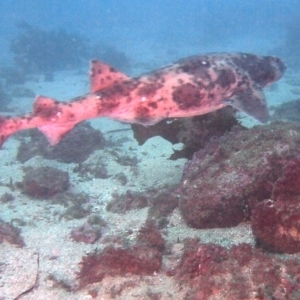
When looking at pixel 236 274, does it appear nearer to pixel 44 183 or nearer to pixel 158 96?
pixel 158 96

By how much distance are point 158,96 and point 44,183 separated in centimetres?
475

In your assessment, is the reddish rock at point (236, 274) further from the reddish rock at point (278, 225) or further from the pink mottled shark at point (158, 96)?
the pink mottled shark at point (158, 96)

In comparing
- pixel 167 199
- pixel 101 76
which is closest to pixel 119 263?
pixel 167 199

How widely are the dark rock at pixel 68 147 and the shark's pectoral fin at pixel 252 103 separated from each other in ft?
21.6

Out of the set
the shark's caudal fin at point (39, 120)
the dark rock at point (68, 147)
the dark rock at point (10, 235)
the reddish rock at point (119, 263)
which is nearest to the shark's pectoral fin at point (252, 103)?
the reddish rock at point (119, 263)

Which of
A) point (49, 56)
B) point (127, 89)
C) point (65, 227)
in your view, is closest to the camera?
point (127, 89)

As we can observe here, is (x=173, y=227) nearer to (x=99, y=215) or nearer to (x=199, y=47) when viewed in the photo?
(x=99, y=215)

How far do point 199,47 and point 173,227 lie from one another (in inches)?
1719

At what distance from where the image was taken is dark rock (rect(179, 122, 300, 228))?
558 cm

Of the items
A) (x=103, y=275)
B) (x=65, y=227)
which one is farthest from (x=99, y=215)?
(x=103, y=275)

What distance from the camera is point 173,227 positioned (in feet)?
21.2

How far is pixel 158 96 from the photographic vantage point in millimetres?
6051

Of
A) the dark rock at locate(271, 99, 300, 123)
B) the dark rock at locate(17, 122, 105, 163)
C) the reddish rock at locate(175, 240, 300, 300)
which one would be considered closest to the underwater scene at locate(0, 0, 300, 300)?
the reddish rock at locate(175, 240, 300, 300)

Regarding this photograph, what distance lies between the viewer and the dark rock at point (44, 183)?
8.90 meters
